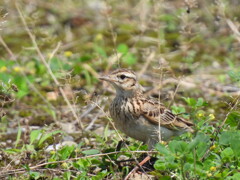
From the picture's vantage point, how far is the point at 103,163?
18.0 ft

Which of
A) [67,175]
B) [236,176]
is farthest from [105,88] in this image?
[236,176]

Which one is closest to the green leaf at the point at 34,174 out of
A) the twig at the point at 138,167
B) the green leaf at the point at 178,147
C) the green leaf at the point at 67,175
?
the green leaf at the point at 67,175

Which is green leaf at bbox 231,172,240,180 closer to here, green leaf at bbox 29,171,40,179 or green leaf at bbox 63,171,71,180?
green leaf at bbox 63,171,71,180

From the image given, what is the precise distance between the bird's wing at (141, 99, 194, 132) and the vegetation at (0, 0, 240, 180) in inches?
5.1

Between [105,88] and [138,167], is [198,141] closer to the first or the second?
[138,167]

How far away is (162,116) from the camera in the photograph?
5.99 meters

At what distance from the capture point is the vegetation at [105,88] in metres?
5.11

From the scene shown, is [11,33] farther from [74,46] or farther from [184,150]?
[184,150]

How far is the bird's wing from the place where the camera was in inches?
229

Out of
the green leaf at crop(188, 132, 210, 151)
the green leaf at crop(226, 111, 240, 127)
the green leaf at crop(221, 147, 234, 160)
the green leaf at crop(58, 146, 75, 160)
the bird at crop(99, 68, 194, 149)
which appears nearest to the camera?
the green leaf at crop(188, 132, 210, 151)

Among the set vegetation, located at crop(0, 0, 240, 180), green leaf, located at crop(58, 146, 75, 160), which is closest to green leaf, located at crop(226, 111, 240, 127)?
vegetation, located at crop(0, 0, 240, 180)

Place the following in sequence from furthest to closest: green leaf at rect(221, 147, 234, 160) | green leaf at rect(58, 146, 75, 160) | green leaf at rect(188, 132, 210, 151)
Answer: green leaf at rect(58, 146, 75, 160), green leaf at rect(221, 147, 234, 160), green leaf at rect(188, 132, 210, 151)

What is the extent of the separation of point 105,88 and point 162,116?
2276 millimetres

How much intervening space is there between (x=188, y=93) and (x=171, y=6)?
369 cm
